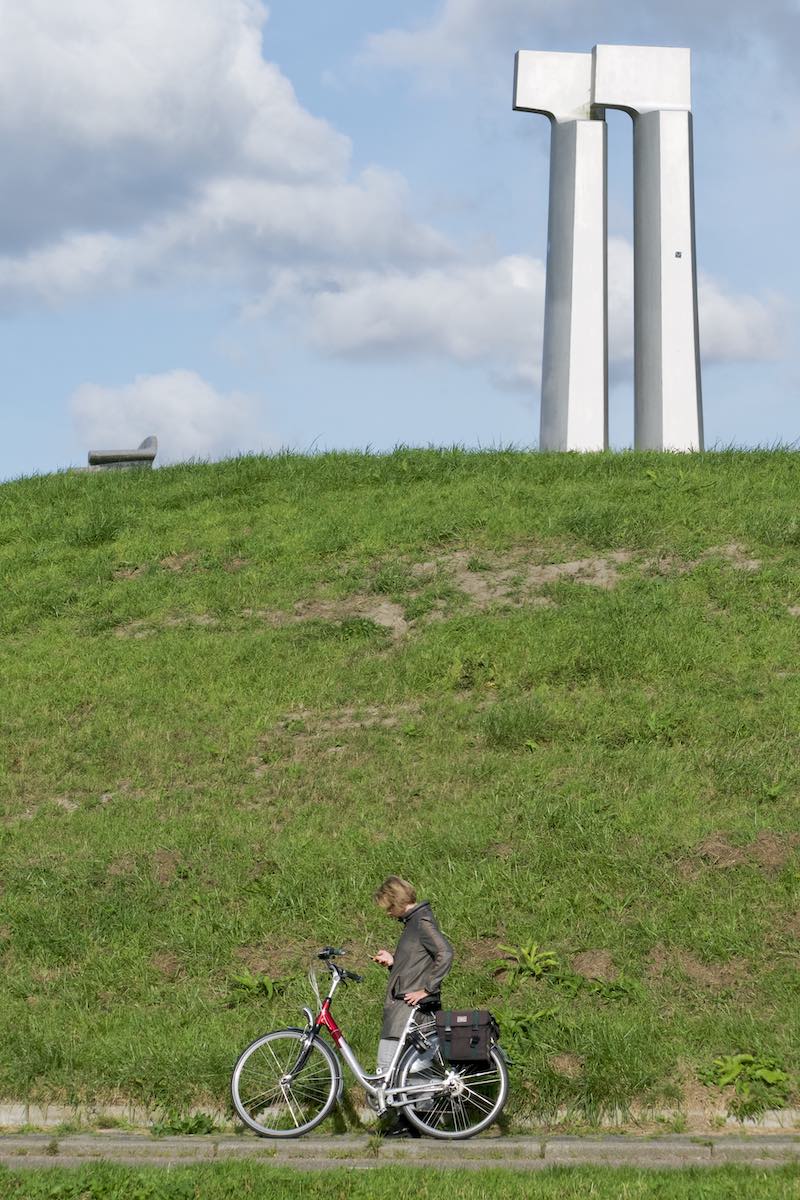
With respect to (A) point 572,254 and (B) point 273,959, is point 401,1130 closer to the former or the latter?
(B) point 273,959

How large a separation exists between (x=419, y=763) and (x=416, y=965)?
5.76m

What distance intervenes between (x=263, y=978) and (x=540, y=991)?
224 cm

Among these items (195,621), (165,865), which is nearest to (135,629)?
(195,621)

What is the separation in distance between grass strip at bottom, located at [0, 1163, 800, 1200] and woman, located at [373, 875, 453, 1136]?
3.96ft

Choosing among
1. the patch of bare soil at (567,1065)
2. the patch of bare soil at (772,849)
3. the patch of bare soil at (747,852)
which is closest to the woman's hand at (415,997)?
the patch of bare soil at (567,1065)

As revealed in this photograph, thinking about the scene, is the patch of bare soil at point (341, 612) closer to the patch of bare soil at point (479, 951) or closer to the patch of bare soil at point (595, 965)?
the patch of bare soil at point (479, 951)

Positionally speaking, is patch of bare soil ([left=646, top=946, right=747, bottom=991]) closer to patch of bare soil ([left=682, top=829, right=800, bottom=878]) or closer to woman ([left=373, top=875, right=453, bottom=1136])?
patch of bare soil ([left=682, top=829, right=800, bottom=878])

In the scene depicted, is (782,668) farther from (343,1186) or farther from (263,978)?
(343,1186)

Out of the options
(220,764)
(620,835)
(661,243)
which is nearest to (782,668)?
(620,835)

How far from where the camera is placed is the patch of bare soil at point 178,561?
66.8 ft

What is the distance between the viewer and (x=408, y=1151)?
780 centimetres

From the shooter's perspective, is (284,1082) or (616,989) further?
(616,989)

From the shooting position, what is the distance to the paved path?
7410 millimetres

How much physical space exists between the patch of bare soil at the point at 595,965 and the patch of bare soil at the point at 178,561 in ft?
37.8
